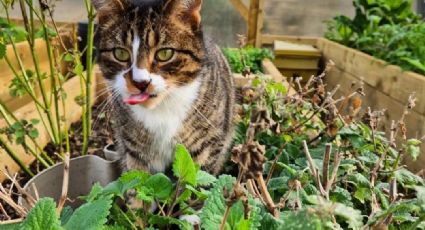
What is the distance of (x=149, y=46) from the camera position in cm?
114

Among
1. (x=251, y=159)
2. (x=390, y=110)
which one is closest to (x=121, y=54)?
(x=251, y=159)

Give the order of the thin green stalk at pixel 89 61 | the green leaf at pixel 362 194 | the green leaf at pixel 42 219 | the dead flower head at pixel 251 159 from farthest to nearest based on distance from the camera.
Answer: the thin green stalk at pixel 89 61 < the green leaf at pixel 362 194 < the green leaf at pixel 42 219 < the dead flower head at pixel 251 159

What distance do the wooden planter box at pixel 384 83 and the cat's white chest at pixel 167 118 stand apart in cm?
72

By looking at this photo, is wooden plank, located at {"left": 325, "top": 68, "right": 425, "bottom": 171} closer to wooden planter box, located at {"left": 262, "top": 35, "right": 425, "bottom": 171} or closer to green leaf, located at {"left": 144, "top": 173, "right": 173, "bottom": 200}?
wooden planter box, located at {"left": 262, "top": 35, "right": 425, "bottom": 171}

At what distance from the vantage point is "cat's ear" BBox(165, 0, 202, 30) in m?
1.17

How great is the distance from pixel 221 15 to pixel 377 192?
8.41 feet

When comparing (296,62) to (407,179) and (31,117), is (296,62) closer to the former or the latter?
(31,117)

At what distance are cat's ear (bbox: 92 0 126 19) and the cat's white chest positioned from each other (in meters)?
0.26

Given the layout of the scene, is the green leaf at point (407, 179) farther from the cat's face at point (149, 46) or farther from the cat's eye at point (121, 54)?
the cat's eye at point (121, 54)

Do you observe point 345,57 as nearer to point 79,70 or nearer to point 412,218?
point 79,70

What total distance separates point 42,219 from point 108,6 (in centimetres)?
75

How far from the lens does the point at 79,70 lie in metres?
1.27

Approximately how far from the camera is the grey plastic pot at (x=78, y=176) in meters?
1.27

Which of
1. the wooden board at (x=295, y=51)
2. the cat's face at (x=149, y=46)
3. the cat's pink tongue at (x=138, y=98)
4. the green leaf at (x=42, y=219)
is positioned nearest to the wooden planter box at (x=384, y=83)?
the wooden board at (x=295, y=51)
